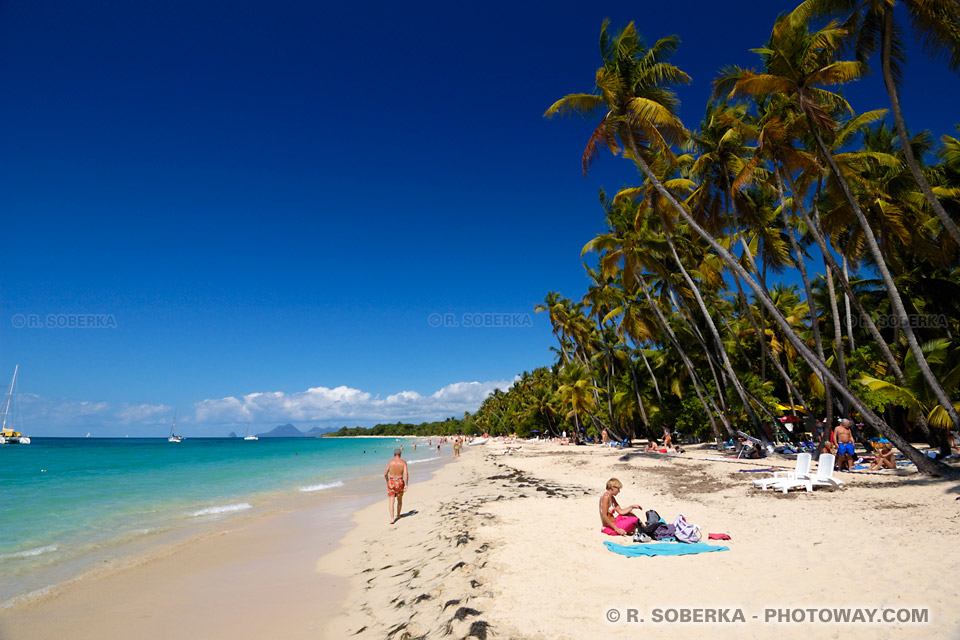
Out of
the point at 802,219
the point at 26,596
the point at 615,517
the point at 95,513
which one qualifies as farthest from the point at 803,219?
the point at 95,513

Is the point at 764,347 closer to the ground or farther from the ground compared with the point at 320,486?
farther from the ground

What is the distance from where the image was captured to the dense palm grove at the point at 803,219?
1051cm

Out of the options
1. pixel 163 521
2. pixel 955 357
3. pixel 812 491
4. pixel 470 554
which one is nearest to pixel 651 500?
pixel 812 491

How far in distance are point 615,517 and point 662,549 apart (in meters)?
1.43

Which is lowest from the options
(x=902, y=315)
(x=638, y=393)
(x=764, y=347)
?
(x=638, y=393)

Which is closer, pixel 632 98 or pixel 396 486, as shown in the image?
pixel 396 486

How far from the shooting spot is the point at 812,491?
981 cm

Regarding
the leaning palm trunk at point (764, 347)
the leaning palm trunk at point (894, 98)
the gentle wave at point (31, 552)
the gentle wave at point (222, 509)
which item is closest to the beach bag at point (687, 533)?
the leaning palm trunk at point (894, 98)

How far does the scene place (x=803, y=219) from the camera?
51.6 ft

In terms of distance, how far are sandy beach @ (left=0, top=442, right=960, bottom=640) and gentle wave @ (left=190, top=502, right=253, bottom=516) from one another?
413 cm

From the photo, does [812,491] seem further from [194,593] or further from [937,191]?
[194,593]

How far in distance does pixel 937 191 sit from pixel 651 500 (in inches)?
498

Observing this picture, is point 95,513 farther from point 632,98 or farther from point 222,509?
point 632,98

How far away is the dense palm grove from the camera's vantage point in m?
10.5
